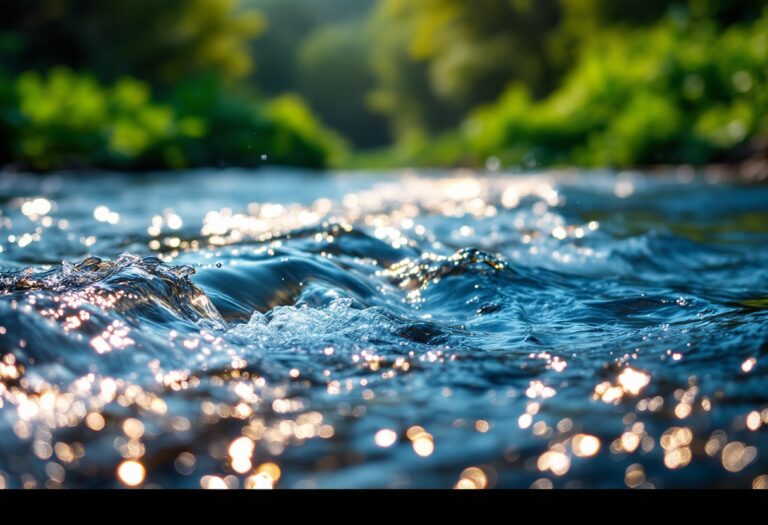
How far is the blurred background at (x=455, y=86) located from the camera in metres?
9.88

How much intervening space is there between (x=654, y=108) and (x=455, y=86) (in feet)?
47.4

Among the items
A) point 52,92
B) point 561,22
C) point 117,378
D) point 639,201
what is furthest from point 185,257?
point 561,22

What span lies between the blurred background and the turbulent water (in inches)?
81.2

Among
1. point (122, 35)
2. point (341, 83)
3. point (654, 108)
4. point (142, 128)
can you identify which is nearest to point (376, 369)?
point (142, 128)

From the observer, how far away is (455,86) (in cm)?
2514

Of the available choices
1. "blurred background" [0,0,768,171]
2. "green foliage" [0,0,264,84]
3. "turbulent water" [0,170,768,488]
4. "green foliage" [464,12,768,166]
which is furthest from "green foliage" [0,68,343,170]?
"turbulent water" [0,170,768,488]

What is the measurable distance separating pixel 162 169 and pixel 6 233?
761cm

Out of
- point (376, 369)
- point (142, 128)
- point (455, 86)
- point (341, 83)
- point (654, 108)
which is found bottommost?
point (376, 369)

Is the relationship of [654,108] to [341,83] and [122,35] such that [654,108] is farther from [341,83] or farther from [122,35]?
[341,83]

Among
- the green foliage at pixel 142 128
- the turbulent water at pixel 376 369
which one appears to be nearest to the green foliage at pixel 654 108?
the green foliage at pixel 142 128

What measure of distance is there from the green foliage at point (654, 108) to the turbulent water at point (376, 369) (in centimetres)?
815

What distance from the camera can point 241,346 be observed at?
166cm

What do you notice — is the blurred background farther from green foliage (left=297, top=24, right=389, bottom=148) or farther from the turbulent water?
green foliage (left=297, top=24, right=389, bottom=148)

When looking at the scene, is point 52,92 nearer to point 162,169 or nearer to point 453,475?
point 162,169
